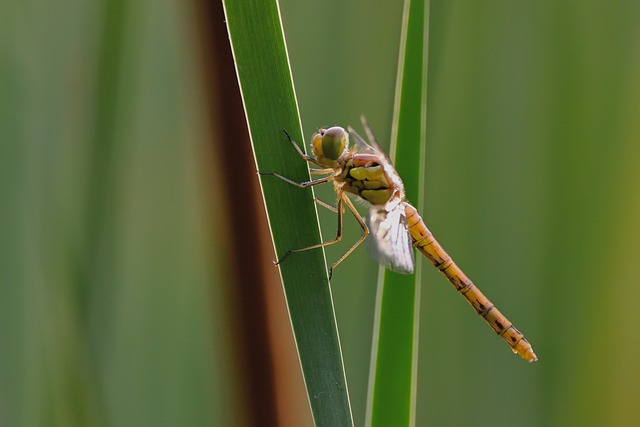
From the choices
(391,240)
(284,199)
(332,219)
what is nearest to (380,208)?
(332,219)

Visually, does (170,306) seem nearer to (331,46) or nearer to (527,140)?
(331,46)

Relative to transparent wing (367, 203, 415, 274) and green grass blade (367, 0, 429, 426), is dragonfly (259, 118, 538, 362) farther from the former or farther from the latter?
green grass blade (367, 0, 429, 426)

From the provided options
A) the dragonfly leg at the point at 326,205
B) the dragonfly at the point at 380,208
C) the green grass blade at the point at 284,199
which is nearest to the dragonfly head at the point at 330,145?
the dragonfly at the point at 380,208

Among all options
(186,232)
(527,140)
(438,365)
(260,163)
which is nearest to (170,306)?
(186,232)

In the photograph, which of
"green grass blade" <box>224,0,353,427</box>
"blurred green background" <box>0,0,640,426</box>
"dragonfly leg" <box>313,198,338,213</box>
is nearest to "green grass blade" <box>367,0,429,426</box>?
"green grass blade" <box>224,0,353,427</box>

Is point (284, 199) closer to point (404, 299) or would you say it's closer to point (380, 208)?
point (404, 299)

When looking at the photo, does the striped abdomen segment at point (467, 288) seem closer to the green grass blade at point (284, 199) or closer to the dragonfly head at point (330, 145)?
the dragonfly head at point (330, 145)
